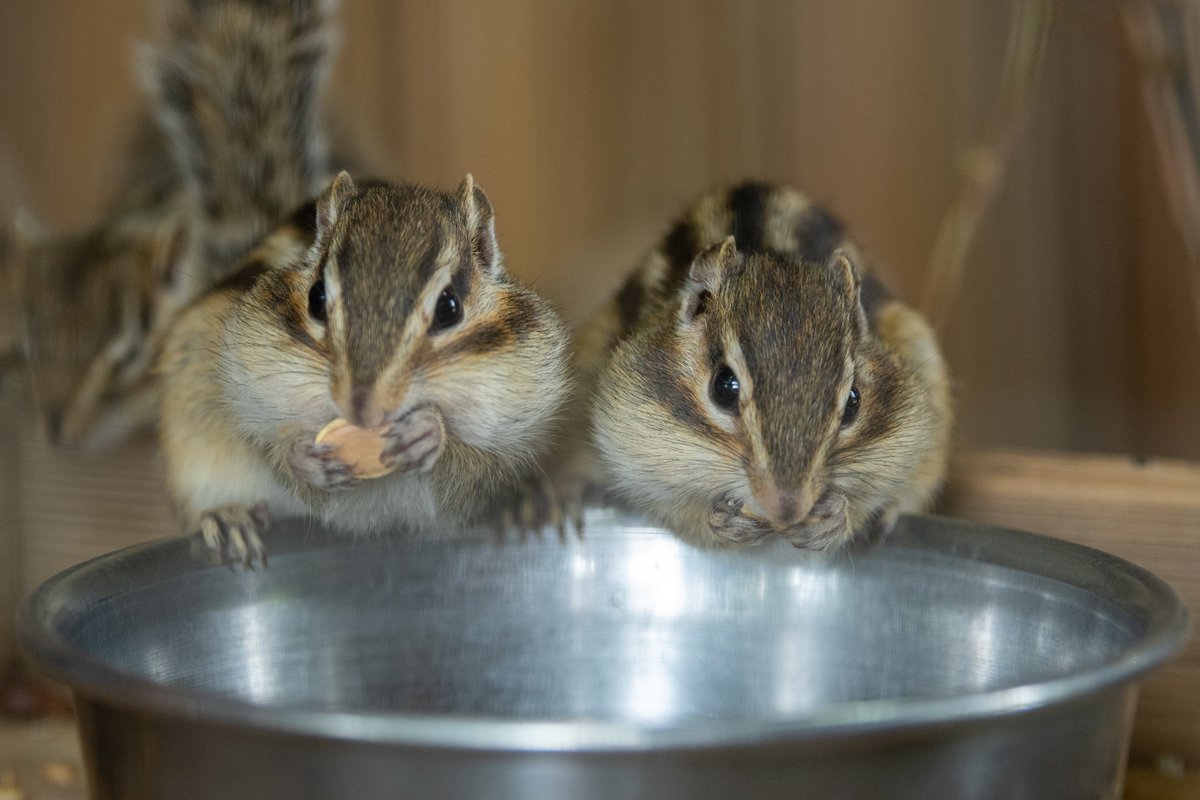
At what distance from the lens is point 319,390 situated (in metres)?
1.85

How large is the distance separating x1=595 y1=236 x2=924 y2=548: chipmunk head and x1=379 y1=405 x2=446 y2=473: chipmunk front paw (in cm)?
33

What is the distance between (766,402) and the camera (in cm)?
180

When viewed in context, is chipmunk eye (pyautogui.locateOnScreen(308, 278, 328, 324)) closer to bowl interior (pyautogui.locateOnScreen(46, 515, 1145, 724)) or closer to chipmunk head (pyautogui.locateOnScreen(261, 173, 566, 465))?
chipmunk head (pyautogui.locateOnScreen(261, 173, 566, 465))

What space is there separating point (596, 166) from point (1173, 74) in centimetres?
221

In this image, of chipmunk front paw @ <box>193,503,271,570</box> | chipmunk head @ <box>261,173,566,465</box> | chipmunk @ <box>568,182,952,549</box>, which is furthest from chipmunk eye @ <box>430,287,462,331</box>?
chipmunk front paw @ <box>193,503,271,570</box>

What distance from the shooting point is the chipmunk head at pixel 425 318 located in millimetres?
1719

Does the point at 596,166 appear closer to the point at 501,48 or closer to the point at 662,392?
the point at 501,48

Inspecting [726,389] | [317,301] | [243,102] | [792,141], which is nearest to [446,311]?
[317,301]

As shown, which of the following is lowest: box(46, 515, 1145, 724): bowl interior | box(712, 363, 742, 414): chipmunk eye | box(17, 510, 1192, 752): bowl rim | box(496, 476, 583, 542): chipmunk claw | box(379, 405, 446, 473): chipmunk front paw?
box(46, 515, 1145, 724): bowl interior

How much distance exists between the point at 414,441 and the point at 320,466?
0.12 metres

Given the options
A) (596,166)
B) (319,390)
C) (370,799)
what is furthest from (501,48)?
(370,799)

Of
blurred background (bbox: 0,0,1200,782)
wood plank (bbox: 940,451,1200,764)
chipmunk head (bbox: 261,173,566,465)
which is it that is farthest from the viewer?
blurred background (bbox: 0,0,1200,782)

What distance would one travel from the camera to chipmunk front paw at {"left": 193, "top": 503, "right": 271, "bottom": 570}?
190cm

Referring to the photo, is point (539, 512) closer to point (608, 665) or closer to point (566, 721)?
point (608, 665)
